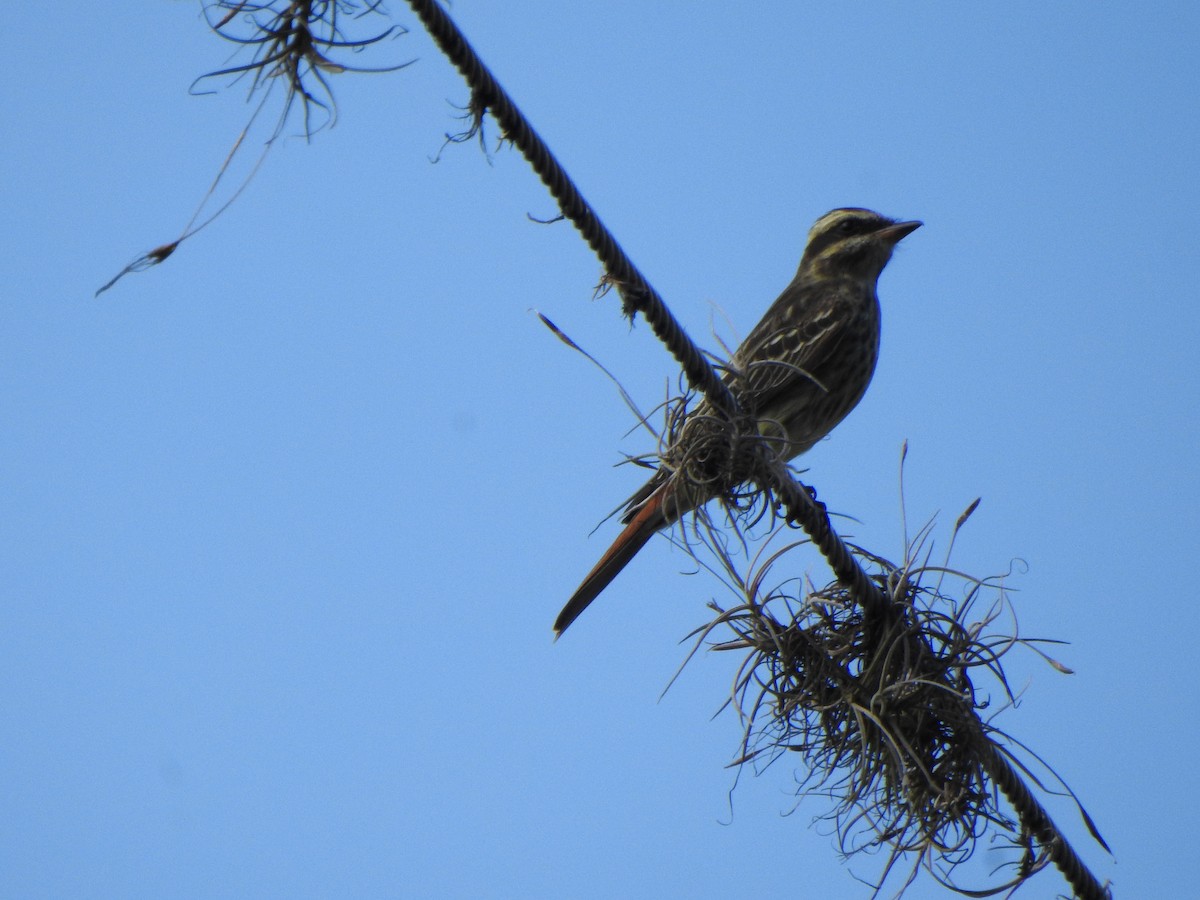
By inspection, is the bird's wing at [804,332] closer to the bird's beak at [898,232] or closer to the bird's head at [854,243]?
the bird's head at [854,243]

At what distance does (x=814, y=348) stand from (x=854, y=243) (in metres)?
1.05

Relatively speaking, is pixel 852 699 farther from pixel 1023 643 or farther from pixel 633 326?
pixel 633 326

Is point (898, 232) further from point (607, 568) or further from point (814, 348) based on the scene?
point (607, 568)

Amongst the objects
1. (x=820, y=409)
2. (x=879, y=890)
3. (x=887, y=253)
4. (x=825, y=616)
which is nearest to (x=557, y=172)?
(x=825, y=616)

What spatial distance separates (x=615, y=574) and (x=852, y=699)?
1384 mm

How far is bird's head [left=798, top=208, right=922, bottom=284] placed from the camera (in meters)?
7.56

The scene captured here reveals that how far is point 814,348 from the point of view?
22.4ft

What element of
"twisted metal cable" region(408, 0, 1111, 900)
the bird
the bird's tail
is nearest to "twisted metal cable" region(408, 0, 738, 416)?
"twisted metal cable" region(408, 0, 1111, 900)

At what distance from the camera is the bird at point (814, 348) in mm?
5258

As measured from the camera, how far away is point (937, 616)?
13.7 ft

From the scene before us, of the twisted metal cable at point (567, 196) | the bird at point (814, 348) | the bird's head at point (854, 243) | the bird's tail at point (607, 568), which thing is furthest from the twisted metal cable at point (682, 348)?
the bird's head at point (854, 243)

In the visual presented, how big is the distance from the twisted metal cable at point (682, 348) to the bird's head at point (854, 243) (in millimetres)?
3438

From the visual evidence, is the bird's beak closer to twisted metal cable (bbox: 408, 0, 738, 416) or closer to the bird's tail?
the bird's tail

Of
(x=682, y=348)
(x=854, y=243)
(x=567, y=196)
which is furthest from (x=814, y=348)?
(x=567, y=196)
